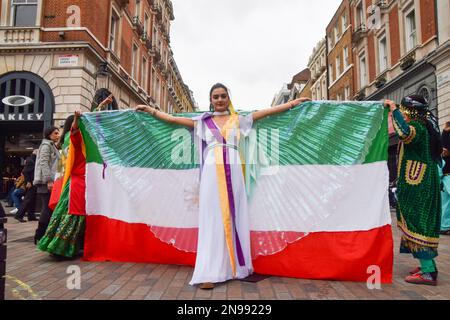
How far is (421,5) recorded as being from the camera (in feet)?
52.0

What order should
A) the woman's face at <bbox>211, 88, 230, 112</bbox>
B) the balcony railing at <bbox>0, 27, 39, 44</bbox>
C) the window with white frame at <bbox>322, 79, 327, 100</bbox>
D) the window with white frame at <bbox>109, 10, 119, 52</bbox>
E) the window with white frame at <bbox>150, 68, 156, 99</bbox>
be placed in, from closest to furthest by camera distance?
the woman's face at <bbox>211, 88, 230, 112</bbox> < the balcony railing at <bbox>0, 27, 39, 44</bbox> < the window with white frame at <bbox>109, 10, 119, 52</bbox> < the window with white frame at <bbox>150, 68, 156, 99</bbox> < the window with white frame at <bbox>322, 79, 327, 100</bbox>

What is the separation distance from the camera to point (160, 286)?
3.23 metres

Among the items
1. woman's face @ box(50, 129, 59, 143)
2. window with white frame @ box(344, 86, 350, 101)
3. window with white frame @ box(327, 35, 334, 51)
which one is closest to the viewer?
woman's face @ box(50, 129, 59, 143)

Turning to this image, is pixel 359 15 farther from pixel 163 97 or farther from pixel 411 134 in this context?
pixel 411 134

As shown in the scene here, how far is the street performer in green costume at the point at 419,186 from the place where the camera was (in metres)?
3.37

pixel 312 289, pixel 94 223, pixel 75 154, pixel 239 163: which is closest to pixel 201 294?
pixel 312 289

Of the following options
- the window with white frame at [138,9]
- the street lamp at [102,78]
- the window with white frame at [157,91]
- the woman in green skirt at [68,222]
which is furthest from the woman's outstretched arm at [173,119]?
the window with white frame at [157,91]

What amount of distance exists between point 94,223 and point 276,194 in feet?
7.46

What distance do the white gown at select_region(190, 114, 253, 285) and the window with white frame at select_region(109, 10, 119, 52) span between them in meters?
16.5

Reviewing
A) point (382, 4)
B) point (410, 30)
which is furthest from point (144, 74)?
point (410, 30)

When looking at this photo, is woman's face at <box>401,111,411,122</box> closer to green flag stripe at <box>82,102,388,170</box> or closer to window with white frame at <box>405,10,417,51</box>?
green flag stripe at <box>82,102,388,170</box>

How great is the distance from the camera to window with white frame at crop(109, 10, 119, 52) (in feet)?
59.4

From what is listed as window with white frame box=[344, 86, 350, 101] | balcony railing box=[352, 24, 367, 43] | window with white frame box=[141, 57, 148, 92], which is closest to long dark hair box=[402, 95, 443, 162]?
balcony railing box=[352, 24, 367, 43]

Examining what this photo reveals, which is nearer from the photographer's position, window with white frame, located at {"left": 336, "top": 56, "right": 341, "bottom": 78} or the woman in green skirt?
the woman in green skirt
